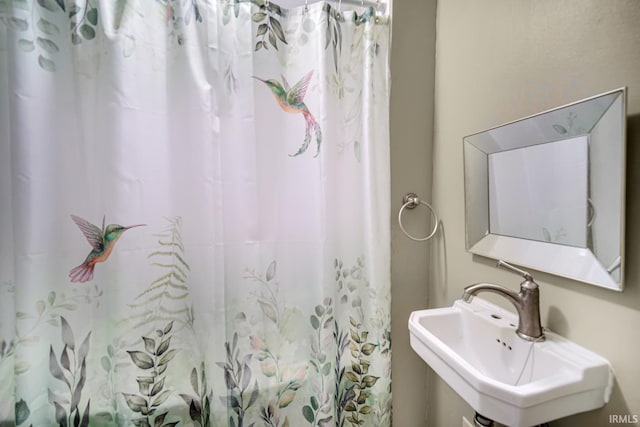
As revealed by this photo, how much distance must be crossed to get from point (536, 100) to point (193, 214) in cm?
116

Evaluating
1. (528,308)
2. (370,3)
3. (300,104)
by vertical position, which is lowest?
(528,308)

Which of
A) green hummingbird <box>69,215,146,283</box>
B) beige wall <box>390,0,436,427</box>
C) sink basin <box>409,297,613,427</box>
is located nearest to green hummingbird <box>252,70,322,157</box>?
beige wall <box>390,0,436,427</box>

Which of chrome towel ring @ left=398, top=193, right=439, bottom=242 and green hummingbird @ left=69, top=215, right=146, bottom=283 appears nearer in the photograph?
green hummingbird @ left=69, top=215, right=146, bottom=283

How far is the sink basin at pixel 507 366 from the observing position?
23.5 inches

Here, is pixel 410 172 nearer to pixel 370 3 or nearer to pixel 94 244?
pixel 370 3

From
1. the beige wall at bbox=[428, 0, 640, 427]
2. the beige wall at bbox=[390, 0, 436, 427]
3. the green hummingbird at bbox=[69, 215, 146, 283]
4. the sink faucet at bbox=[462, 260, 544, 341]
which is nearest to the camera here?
the beige wall at bbox=[428, 0, 640, 427]

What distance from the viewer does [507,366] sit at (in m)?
0.84

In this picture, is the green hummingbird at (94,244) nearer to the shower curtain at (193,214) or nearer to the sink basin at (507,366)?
the shower curtain at (193,214)

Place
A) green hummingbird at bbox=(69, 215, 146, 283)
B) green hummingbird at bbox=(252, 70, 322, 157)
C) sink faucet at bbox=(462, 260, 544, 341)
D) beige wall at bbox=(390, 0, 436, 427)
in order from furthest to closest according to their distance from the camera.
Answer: beige wall at bbox=(390, 0, 436, 427) < green hummingbird at bbox=(252, 70, 322, 157) < green hummingbird at bbox=(69, 215, 146, 283) < sink faucet at bbox=(462, 260, 544, 341)

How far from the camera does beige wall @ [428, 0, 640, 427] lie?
23.4 inches

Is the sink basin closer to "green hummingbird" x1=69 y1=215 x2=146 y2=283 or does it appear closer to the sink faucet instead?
the sink faucet

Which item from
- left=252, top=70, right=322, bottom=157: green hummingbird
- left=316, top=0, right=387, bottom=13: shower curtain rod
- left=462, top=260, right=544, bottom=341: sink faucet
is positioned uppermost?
left=316, top=0, right=387, bottom=13: shower curtain rod

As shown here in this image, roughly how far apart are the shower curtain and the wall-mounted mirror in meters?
0.39

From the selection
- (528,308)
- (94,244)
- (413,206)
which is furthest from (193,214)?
(528,308)
